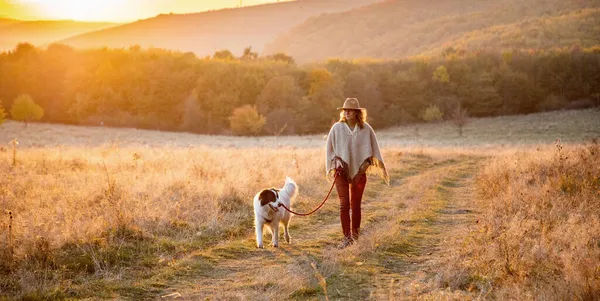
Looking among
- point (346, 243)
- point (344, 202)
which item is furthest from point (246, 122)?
point (346, 243)

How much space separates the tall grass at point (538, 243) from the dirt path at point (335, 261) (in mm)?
561

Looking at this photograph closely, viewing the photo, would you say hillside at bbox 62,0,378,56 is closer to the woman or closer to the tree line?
the tree line

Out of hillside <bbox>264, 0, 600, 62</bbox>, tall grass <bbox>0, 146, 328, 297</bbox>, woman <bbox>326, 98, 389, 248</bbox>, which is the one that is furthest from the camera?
hillside <bbox>264, 0, 600, 62</bbox>

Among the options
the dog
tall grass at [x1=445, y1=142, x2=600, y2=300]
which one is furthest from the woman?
tall grass at [x1=445, y1=142, x2=600, y2=300]

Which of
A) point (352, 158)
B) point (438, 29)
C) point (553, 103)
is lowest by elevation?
point (553, 103)

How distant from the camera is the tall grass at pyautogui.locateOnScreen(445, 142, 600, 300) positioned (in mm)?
4949

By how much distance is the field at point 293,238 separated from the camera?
547cm

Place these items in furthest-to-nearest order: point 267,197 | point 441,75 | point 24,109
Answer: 1. point 441,75
2. point 24,109
3. point 267,197

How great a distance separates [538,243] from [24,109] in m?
54.3

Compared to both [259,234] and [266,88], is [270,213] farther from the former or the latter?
[266,88]

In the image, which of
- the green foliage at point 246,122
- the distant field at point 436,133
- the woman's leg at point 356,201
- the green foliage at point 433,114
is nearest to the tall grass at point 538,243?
the woman's leg at point 356,201

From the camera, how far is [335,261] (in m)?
6.62

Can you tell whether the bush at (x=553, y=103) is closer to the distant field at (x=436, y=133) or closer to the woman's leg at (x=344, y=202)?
the distant field at (x=436, y=133)

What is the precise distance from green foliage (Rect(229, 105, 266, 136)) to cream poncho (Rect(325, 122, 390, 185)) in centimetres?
4373
